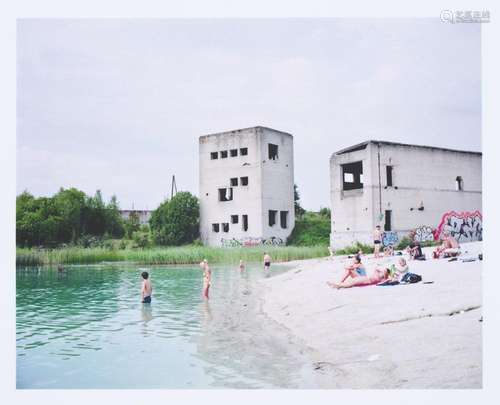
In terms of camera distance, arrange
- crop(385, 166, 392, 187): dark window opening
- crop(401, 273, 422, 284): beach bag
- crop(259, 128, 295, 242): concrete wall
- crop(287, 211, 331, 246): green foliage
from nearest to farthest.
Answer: crop(401, 273, 422, 284): beach bag → crop(385, 166, 392, 187): dark window opening → crop(287, 211, 331, 246): green foliage → crop(259, 128, 295, 242): concrete wall

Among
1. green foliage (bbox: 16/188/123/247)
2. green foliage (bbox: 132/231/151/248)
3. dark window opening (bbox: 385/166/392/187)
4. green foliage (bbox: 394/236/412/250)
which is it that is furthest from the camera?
green foliage (bbox: 132/231/151/248)

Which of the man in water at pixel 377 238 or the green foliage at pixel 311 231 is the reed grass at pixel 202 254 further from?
the man in water at pixel 377 238

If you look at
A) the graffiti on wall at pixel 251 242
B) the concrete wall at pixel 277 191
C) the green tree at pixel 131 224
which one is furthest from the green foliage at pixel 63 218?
the concrete wall at pixel 277 191

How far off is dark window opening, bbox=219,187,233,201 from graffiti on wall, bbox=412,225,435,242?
479 inches

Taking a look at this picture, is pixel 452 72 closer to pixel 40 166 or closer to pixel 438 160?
pixel 438 160

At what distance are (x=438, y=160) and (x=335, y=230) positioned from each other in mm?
5834

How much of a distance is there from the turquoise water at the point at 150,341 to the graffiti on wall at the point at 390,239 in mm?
3912

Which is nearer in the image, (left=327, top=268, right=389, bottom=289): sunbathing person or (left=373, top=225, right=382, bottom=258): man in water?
(left=327, top=268, right=389, bottom=289): sunbathing person

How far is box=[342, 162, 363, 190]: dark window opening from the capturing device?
1820cm

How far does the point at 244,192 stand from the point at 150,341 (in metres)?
16.3

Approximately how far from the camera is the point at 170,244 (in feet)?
77.4

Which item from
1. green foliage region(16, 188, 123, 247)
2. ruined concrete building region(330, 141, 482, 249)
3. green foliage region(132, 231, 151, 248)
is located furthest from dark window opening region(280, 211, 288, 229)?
green foliage region(16, 188, 123, 247)

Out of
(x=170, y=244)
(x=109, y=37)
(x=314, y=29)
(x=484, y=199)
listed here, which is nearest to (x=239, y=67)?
(x=314, y=29)

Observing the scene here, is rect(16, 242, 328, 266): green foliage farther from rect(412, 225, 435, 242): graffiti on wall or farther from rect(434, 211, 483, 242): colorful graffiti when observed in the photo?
rect(434, 211, 483, 242): colorful graffiti
